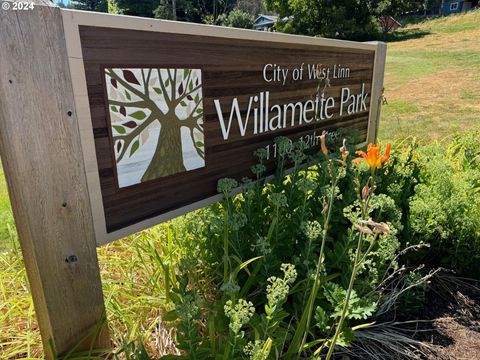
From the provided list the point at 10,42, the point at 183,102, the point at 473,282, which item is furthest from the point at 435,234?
the point at 10,42

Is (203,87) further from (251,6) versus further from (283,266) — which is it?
(251,6)

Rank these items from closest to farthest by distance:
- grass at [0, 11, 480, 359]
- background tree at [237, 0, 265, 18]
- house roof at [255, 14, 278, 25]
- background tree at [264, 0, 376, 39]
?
grass at [0, 11, 480, 359], background tree at [264, 0, 376, 39], house roof at [255, 14, 278, 25], background tree at [237, 0, 265, 18]

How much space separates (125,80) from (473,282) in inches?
88.1

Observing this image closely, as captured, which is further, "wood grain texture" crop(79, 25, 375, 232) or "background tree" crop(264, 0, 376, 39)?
"background tree" crop(264, 0, 376, 39)

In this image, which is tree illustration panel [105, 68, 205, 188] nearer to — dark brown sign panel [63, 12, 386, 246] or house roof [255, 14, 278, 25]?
dark brown sign panel [63, 12, 386, 246]

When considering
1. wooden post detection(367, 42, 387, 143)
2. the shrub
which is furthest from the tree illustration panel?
wooden post detection(367, 42, 387, 143)

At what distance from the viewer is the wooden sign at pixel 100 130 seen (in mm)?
1051

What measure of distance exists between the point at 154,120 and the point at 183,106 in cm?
15

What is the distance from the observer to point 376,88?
298 centimetres

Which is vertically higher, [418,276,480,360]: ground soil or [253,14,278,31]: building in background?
[253,14,278,31]: building in background

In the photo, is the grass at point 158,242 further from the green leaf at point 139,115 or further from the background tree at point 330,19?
the background tree at point 330,19

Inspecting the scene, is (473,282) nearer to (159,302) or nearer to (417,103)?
(159,302)

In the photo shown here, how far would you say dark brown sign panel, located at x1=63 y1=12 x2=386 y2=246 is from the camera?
1.24 m

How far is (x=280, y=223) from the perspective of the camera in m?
1.75
